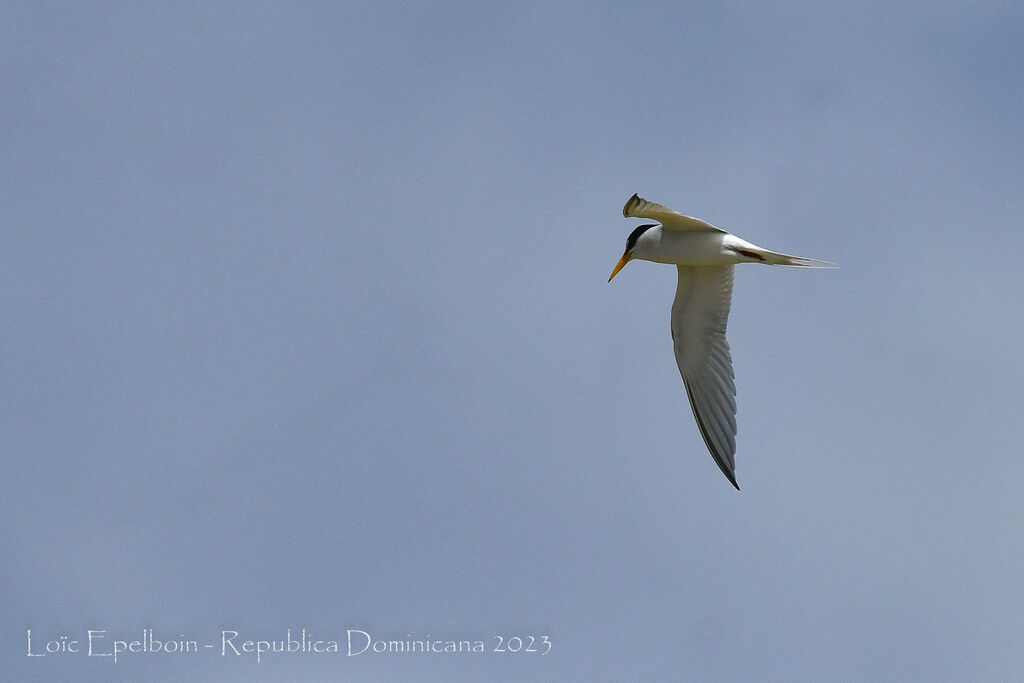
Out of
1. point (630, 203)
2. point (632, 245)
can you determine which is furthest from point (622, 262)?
point (630, 203)

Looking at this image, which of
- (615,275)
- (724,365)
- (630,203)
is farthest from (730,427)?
(630,203)

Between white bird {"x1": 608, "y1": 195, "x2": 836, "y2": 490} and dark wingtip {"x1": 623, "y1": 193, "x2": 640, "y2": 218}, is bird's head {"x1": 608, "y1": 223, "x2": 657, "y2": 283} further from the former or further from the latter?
dark wingtip {"x1": 623, "y1": 193, "x2": 640, "y2": 218}

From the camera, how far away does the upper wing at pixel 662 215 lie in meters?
11.4

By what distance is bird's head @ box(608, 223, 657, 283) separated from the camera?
528 inches

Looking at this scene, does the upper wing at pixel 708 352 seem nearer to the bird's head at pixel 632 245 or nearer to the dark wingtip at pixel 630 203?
the bird's head at pixel 632 245

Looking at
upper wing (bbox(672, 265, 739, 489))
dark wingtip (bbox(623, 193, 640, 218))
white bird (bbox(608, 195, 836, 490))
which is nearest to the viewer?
dark wingtip (bbox(623, 193, 640, 218))

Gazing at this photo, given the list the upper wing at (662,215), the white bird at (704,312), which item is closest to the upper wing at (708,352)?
the white bird at (704,312)

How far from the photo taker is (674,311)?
14.6m

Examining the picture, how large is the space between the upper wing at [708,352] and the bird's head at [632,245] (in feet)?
3.51

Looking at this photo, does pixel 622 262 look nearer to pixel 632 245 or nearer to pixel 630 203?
pixel 632 245

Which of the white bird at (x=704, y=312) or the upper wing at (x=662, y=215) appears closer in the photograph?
the upper wing at (x=662, y=215)

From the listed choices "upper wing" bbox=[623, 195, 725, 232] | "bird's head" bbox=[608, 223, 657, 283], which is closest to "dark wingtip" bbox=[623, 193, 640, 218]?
"upper wing" bbox=[623, 195, 725, 232]

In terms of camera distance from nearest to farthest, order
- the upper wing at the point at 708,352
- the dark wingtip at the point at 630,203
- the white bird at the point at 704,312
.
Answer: the dark wingtip at the point at 630,203 < the white bird at the point at 704,312 < the upper wing at the point at 708,352

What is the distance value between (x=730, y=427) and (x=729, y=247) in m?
2.37
